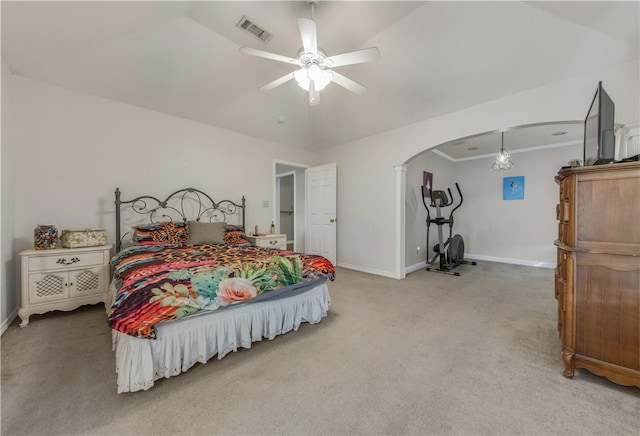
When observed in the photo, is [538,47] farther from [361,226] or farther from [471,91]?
[361,226]

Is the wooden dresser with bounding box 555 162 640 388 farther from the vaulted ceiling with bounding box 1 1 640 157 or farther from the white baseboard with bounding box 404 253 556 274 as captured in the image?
the white baseboard with bounding box 404 253 556 274

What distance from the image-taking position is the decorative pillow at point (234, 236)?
3688 mm

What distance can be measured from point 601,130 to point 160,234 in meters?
4.45

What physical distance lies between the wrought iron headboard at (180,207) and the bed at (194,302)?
0.53 metres

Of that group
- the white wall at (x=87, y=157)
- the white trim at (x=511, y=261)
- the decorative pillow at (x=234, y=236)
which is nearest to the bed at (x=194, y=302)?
the decorative pillow at (x=234, y=236)

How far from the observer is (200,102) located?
3795 mm

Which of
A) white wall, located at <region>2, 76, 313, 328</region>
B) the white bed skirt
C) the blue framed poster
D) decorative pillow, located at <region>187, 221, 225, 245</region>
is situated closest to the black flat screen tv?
the white bed skirt

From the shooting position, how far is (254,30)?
295 centimetres

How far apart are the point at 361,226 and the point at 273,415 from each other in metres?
3.77

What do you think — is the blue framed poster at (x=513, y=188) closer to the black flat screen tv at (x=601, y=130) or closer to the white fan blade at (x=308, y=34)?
the black flat screen tv at (x=601, y=130)

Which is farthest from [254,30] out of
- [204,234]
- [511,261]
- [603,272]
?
[511,261]

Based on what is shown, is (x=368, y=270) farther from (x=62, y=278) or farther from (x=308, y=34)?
(x=62, y=278)

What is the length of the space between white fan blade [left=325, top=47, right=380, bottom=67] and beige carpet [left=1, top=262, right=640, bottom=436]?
2.50 m

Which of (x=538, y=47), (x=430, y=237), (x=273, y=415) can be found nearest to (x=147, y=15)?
(x=273, y=415)
